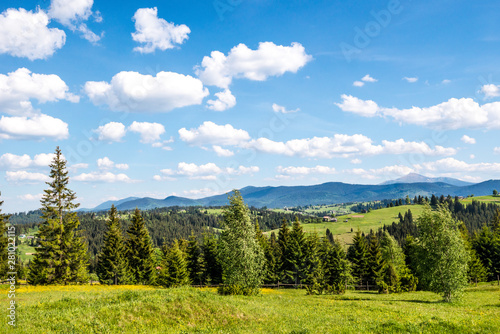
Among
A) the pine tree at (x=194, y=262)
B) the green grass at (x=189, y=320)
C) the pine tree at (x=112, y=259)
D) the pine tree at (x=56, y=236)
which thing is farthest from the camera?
the pine tree at (x=194, y=262)

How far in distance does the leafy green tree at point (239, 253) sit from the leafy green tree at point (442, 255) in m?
20.8

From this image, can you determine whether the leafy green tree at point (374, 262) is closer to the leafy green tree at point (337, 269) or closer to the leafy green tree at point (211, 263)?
the leafy green tree at point (337, 269)

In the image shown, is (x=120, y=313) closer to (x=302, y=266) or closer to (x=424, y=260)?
(x=424, y=260)

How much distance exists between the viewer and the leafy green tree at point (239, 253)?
3734 centimetres

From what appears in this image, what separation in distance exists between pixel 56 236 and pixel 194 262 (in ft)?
95.0

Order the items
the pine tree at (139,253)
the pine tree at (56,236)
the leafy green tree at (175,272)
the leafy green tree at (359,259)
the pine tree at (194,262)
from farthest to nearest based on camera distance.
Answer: the leafy green tree at (359,259) < the pine tree at (194,262) < the pine tree at (139,253) < the leafy green tree at (175,272) < the pine tree at (56,236)

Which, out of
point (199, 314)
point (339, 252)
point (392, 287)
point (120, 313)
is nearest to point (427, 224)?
point (339, 252)

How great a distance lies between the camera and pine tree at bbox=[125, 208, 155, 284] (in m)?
65.1

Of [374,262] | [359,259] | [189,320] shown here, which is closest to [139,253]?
[359,259]

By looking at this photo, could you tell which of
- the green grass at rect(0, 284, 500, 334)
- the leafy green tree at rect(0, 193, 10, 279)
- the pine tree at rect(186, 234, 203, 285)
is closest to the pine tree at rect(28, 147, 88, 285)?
the leafy green tree at rect(0, 193, 10, 279)

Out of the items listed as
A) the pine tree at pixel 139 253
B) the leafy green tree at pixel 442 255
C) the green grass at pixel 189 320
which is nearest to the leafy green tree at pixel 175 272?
the pine tree at pixel 139 253

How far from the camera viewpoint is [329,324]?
61.1ft

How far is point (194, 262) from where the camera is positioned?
68438mm

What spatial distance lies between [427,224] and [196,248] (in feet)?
159
